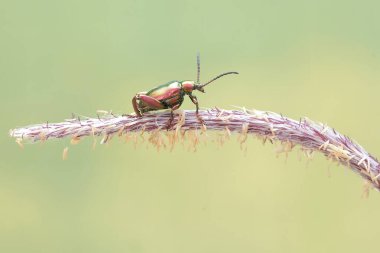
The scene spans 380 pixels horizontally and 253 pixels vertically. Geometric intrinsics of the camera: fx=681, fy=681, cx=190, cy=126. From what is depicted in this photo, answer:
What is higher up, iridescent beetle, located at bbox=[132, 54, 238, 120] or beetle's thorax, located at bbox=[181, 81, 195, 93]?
beetle's thorax, located at bbox=[181, 81, 195, 93]

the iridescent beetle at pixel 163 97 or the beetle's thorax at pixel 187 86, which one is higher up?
the beetle's thorax at pixel 187 86

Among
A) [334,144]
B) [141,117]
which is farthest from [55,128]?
[334,144]

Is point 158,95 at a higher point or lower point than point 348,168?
higher

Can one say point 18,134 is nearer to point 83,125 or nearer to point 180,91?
point 83,125

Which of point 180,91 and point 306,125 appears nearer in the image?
point 306,125

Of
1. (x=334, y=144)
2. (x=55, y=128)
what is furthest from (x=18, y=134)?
(x=334, y=144)

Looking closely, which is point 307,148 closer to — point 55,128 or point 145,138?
point 145,138
